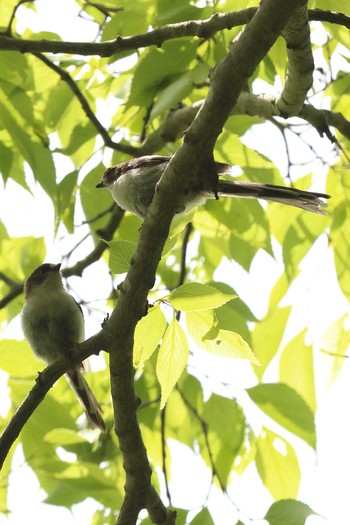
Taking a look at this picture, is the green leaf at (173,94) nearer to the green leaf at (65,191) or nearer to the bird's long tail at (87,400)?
the green leaf at (65,191)

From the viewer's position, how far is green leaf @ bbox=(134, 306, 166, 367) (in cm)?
292

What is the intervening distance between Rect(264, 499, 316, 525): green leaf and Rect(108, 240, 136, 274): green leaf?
1386 mm

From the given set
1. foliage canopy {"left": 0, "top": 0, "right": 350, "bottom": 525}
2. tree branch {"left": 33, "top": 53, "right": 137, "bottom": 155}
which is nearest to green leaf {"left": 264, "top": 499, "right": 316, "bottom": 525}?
foliage canopy {"left": 0, "top": 0, "right": 350, "bottom": 525}

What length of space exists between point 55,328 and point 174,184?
265 centimetres

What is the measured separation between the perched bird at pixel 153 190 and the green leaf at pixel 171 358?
527 mm

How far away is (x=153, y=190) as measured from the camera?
4.02 metres

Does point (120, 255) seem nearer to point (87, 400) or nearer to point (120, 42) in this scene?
point (120, 42)

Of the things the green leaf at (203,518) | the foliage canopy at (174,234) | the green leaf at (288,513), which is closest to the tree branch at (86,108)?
the foliage canopy at (174,234)

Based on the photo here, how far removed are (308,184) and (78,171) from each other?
1.41 m

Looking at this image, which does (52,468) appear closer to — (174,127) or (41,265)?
(41,265)

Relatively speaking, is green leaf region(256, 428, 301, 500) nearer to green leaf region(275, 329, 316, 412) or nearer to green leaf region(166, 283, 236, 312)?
green leaf region(275, 329, 316, 412)

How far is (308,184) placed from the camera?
14.7 feet

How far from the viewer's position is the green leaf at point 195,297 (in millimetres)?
2648

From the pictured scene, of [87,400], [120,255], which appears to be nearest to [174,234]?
[120,255]
